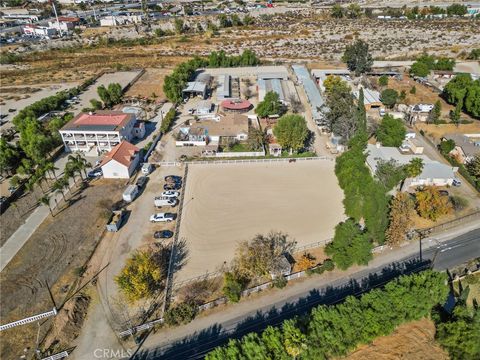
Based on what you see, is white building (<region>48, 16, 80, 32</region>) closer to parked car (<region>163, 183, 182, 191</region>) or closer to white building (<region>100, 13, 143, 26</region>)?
white building (<region>100, 13, 143, 26</region>)

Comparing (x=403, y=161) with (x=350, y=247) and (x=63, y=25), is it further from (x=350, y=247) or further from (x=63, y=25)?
(x=63, y=25)

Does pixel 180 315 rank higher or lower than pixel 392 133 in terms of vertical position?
lower

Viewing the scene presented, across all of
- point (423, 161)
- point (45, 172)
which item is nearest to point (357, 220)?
point (423, 161)

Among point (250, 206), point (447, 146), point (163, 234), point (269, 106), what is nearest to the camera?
point (163, 234)

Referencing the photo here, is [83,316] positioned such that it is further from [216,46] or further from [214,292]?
[216,46]

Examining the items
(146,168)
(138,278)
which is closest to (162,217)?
(146,168)
